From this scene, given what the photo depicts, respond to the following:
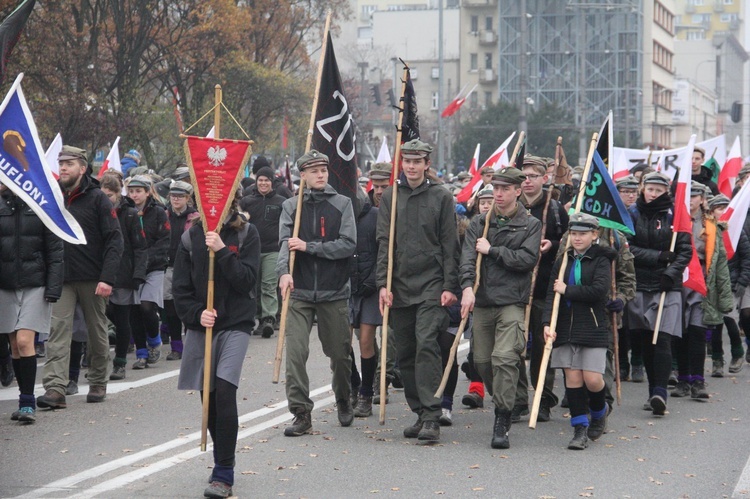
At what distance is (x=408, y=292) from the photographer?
9086mm

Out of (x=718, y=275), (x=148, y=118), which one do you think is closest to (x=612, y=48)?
(x=148, y=118)

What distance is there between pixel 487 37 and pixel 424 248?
93320mm

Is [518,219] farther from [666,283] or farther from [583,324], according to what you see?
[666,283]

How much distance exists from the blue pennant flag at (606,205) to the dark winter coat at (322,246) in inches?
74.8

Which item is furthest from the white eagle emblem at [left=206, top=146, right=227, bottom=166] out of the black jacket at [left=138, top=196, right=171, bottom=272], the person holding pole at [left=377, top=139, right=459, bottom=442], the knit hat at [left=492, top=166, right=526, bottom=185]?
the black jacket at [left=138, top=196, right=171, bottom=272]

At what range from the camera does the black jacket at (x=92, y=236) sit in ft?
34.5

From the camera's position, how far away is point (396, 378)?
456 inches

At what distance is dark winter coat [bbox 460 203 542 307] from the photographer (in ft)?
29.6

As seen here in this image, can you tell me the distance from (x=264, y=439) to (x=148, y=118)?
2225 centimetres

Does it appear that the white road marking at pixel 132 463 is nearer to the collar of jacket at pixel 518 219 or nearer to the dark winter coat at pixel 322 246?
the dark winter coat at pixel 322 246

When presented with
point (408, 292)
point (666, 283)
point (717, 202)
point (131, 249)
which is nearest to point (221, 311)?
point (408, 292)

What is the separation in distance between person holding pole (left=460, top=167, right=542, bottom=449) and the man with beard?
3.19 metres

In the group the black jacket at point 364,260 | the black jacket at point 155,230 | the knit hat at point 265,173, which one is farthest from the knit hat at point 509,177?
the knit hat at point 265,173

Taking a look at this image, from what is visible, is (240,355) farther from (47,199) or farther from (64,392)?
(64,392)
